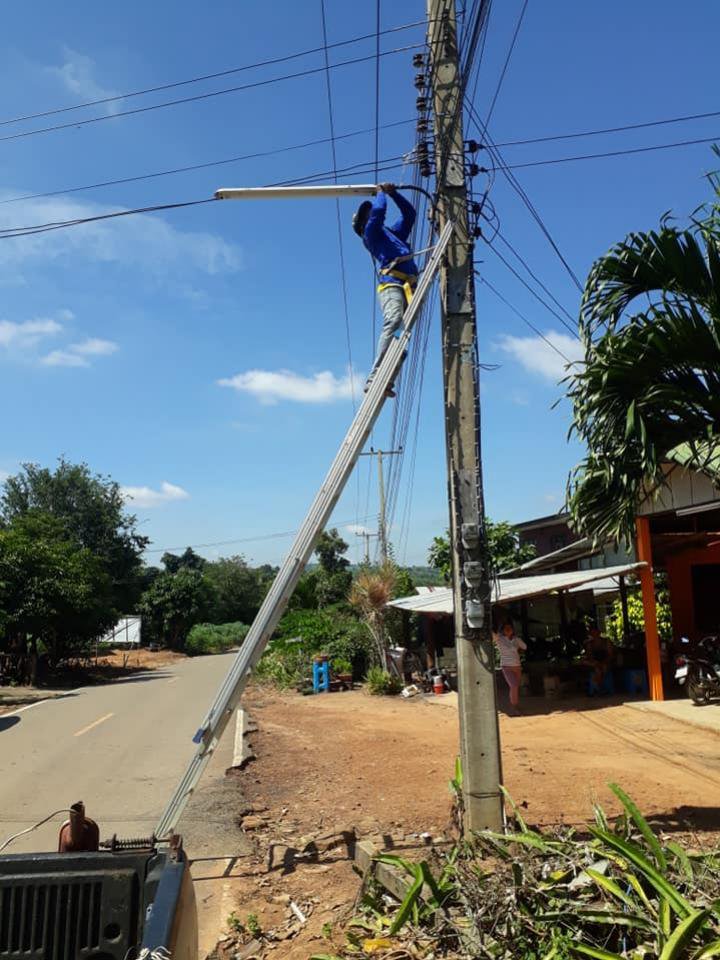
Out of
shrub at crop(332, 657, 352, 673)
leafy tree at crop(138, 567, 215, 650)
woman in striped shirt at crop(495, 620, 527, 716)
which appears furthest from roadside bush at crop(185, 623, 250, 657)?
woman in striped shirt at crop(495, 620, 527, 716)

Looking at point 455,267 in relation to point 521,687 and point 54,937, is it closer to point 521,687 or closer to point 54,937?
point 54,937

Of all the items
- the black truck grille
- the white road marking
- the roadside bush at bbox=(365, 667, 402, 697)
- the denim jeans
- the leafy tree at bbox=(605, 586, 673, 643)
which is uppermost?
the denim jeans

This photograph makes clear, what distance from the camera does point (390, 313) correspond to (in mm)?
6945

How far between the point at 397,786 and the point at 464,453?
15.7 feet

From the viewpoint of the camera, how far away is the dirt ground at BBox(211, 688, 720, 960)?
20.3ft

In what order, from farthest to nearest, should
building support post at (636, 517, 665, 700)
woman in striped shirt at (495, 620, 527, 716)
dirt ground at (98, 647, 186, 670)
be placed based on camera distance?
dirt ground at (98, 647, 186, 670) → woman in striped shirt at (495, 620, 527, 716) → building support post at (636, 517, 665, 700)

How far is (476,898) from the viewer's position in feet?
14.8

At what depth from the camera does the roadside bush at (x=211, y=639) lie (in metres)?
54.5

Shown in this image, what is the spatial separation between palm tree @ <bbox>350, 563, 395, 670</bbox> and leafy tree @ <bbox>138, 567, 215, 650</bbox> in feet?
94.2

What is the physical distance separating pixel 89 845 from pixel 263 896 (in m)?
3.10

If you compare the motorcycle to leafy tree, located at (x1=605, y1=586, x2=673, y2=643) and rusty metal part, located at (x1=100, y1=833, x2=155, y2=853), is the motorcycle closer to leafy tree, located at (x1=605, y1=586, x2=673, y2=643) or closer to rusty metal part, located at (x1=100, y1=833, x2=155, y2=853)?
leafy tree, located at (x1=605, y1=586, x2=673, y2=643)

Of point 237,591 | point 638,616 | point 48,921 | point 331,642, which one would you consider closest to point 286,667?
point 331,642

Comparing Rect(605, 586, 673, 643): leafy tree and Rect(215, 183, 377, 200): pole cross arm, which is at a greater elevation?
Rect(215, 183, 377, 200): pole cross arm

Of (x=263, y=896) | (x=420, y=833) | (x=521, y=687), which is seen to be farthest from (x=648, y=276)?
(x=521, y=687)
